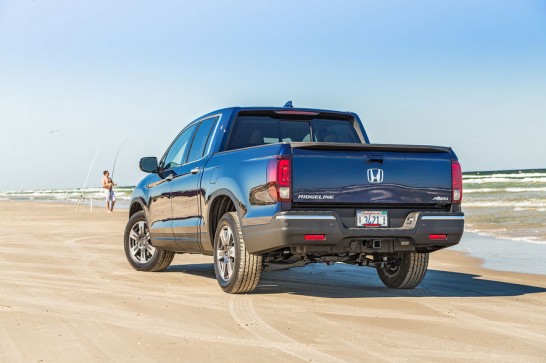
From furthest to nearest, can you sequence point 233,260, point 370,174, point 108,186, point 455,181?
point 108,186, point 233,260, point 455,181, point 370,174

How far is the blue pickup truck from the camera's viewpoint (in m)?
7.25

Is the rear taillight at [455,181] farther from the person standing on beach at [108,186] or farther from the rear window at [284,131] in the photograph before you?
the person standing on beach at [108,186]

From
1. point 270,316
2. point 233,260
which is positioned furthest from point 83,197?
point 270,316

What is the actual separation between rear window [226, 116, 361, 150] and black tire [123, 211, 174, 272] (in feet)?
7.80

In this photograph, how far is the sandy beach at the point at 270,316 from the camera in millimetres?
5293

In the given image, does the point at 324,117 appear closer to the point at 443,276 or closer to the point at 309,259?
the point at 309,259

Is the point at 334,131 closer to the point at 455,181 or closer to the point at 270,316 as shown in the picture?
the point at 455,181

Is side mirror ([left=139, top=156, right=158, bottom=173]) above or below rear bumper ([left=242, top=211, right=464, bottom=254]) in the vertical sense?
above

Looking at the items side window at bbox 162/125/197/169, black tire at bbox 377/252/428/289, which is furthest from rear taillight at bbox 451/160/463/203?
side window at bbox 162/125/197/169

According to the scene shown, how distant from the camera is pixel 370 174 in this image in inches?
293

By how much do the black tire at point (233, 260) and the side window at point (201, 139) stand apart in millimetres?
1246

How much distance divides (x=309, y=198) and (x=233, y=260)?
1.30 m

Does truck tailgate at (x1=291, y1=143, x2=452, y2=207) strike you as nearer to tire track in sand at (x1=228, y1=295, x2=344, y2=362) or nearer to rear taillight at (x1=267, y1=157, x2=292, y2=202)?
rear taillight at (x1=267, y1=157, x2=292, y2=202)

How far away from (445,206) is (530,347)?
8.12 ft
